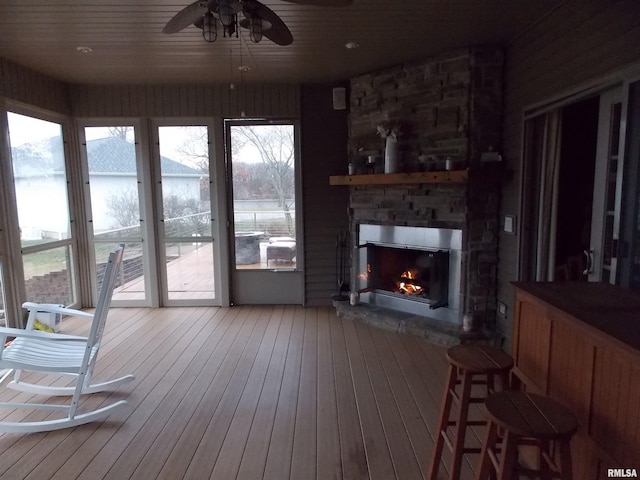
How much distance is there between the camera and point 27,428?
2.42 metres

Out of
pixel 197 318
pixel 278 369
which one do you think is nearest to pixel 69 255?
pixel 197 318

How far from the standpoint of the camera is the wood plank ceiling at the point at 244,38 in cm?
286

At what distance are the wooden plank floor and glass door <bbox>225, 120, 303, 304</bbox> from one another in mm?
998

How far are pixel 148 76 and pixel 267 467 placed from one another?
13.8 feet

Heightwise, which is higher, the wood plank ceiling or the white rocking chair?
the wood plank ceiling

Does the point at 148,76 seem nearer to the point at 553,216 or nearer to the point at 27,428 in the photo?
the point at 27,428

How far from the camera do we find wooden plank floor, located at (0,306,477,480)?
2145mm

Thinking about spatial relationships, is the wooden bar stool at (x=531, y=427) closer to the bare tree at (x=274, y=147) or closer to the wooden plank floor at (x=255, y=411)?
the wooden plank floor at (x=255, y=411)

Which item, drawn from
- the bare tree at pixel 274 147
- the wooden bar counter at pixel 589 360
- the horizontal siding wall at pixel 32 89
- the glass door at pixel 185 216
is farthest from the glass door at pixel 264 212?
the wooden bar counter at pixel 589 360

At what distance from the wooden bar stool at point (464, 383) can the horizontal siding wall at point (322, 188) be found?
3.11 meters

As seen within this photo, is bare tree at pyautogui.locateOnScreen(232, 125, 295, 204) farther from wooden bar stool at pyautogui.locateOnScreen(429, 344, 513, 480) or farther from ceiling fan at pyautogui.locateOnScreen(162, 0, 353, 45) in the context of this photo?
wooden bar stool at pyautogui.locateOnScreen(429, 344, 513, 480)

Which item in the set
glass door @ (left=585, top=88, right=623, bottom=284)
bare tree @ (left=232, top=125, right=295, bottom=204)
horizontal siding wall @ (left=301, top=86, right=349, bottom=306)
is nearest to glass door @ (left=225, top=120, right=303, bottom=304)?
bare tree @ (left=232, top=125, right=295, bottom=204)

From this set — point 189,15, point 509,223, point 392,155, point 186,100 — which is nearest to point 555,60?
point 509,223

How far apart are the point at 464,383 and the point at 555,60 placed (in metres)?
2.38
